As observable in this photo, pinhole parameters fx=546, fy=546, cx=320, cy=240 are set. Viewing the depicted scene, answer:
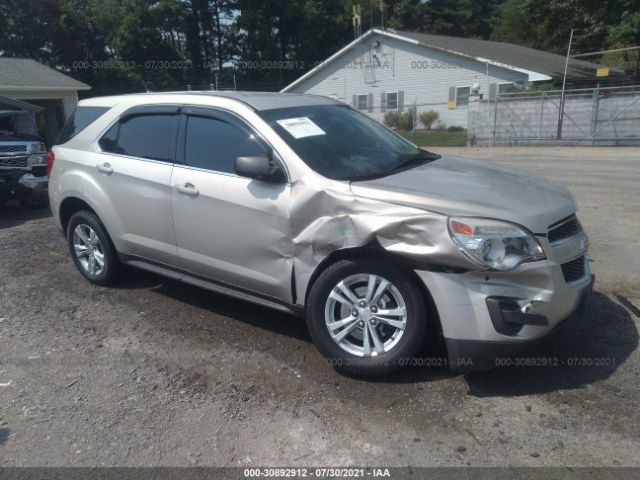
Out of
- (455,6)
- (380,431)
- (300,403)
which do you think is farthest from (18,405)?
(455,6)

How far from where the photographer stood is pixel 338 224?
340 centimetres

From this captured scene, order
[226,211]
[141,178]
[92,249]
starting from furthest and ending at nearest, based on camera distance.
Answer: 1. [92,249]
2. [141,178]
3. [226,211]

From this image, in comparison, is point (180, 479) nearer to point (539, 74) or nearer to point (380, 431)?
point (380, 431)

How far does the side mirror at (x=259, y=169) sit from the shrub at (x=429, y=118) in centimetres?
2834

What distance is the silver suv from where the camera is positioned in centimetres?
312

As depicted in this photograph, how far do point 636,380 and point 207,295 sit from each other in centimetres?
345

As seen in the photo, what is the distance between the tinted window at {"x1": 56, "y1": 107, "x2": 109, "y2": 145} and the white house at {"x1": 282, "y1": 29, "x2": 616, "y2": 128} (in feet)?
76.5

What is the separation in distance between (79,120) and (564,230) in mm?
4441

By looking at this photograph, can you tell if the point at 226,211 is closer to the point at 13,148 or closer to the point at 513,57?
the point at 13,148

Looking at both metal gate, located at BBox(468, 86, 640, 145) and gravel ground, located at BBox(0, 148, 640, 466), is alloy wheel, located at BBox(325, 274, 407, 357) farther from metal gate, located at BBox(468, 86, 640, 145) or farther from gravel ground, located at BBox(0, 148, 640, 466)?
metal gate, located at BBox(468, 86, 640, 145)

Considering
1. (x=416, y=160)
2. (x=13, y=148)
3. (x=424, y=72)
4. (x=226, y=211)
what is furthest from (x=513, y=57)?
(x=226, y=211)

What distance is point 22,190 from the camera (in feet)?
29.8

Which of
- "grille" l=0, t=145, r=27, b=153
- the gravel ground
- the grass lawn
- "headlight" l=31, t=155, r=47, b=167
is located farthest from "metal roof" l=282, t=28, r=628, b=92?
the gravel ground

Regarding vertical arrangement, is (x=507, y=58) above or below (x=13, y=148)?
above
